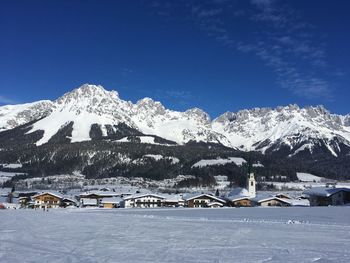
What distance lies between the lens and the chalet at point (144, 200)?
15112cm

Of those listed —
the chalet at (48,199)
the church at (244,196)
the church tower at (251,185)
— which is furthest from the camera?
the chalet at (48,199)

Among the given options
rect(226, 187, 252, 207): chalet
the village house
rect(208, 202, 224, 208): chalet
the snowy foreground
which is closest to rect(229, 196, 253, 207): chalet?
rect(226, 187, 252, 207): chalet

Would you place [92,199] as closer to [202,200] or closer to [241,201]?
[202,200]

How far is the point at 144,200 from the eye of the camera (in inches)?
6019

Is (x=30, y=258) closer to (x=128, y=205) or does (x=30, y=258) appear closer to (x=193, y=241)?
(x=193, y=241)

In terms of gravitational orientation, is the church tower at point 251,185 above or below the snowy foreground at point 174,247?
above

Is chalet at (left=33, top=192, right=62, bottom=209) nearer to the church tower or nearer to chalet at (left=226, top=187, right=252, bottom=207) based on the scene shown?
chalet at (left=226, top=187, right=252, bottom=207)

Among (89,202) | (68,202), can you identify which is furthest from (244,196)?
(68,202)

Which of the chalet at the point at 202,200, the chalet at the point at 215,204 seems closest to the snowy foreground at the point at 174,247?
the chalet at the point at 215,204

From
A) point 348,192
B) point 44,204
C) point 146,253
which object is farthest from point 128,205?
point 146,253

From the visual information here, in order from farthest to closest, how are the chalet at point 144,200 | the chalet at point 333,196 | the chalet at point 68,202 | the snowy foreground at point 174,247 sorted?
the chalet at point 68,202
the chalet at point 144,200
the chalet at point 333,196
the snowy foreground at point 174,247

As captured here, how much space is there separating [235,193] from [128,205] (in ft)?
107

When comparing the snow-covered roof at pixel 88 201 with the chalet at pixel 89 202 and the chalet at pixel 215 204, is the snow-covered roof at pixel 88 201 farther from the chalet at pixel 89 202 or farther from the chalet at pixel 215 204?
the chalet at pixel 215 204

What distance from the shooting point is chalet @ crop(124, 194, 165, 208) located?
151125 millimetres
